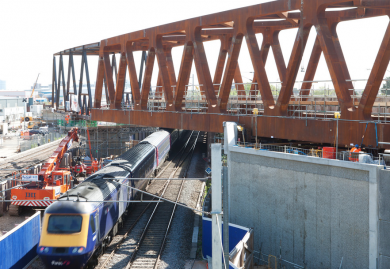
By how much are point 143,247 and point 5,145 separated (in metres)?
44.0

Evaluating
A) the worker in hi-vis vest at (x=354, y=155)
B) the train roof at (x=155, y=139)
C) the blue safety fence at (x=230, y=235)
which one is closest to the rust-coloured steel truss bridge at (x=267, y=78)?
the worker in hi-vis vest at (x=354, y=155)

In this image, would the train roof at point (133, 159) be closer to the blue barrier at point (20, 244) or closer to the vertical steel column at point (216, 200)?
the blue barrier at point (20, 244)

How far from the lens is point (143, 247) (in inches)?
699

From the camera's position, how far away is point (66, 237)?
13977mm

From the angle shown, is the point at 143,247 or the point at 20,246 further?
the point at 143,247

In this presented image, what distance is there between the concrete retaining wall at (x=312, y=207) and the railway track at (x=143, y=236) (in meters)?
4.22

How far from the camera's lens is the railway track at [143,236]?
52.9ft

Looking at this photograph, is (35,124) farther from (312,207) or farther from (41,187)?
(312,207)

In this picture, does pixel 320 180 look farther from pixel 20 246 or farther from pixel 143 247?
pixel 20 246

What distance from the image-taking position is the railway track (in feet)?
52.9

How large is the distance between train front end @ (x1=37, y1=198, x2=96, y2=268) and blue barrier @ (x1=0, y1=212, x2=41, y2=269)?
152 cm

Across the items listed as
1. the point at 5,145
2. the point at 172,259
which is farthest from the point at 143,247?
the point at 5,145

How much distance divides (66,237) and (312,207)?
31.2 ft

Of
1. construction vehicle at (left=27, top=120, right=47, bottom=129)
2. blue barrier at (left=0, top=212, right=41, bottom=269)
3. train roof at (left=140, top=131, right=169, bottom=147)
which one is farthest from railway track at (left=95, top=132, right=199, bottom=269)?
construction vehicle at (left=27, top=120, right=47, bottom=129)
